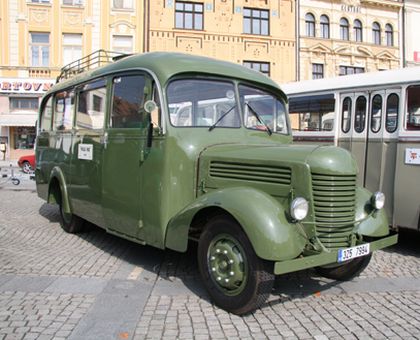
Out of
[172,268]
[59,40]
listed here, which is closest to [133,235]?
[172,268]

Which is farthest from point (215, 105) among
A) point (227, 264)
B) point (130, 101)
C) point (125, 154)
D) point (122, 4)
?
point (122, 4)

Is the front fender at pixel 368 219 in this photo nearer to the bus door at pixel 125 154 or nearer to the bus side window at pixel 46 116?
the bus door at pixel 125 154

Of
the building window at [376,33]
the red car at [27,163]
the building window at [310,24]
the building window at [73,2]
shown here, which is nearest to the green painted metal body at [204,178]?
the red car at [27,163]

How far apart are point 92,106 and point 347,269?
4.01 metres

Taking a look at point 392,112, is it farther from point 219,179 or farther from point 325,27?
point 325,27

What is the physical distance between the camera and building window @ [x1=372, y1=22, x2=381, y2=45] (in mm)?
30625

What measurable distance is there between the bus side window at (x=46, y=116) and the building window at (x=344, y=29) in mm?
25470

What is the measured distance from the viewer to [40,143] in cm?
856

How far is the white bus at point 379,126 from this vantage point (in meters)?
6.45

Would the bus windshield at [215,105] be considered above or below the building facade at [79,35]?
below

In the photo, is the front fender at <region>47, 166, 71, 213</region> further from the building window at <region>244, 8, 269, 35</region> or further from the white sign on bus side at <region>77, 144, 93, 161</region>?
the building window at <region>244, 8, 269, 35</region>

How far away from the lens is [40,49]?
26.4 metres

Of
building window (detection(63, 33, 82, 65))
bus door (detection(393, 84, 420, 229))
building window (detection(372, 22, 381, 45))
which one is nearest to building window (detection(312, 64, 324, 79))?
building window (detection(372, 22, 381, 45))

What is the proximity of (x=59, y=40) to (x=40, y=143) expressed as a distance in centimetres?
1984
